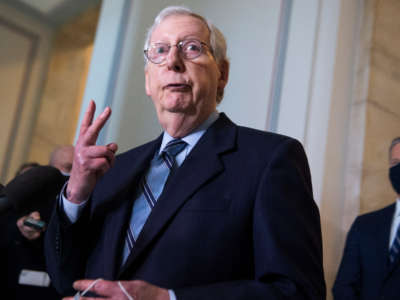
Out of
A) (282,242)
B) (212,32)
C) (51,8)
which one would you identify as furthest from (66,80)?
(282,242)

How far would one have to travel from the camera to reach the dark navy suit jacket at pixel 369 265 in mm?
2912

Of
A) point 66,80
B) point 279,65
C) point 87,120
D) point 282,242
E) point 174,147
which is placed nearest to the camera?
point 282,242

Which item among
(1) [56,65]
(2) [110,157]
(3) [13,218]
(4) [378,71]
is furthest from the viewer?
(1) [56,65]

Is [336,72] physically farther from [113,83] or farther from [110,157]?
[110,157]

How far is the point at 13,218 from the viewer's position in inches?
136

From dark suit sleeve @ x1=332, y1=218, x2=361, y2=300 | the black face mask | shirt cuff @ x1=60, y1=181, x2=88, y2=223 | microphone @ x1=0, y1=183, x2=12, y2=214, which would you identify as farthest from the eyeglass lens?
the black face mask

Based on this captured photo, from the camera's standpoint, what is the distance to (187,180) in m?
1.41

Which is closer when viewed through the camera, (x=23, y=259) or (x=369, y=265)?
(x=369, y=265)

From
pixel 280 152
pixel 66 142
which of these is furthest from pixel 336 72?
pixel 66 142

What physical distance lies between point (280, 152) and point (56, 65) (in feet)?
21.0

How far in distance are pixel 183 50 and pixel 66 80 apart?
19.2 feet

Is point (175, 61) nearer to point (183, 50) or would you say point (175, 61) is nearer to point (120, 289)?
point (183, 50)

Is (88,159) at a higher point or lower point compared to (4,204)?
higher

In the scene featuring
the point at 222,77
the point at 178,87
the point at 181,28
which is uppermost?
the point at 181,28
